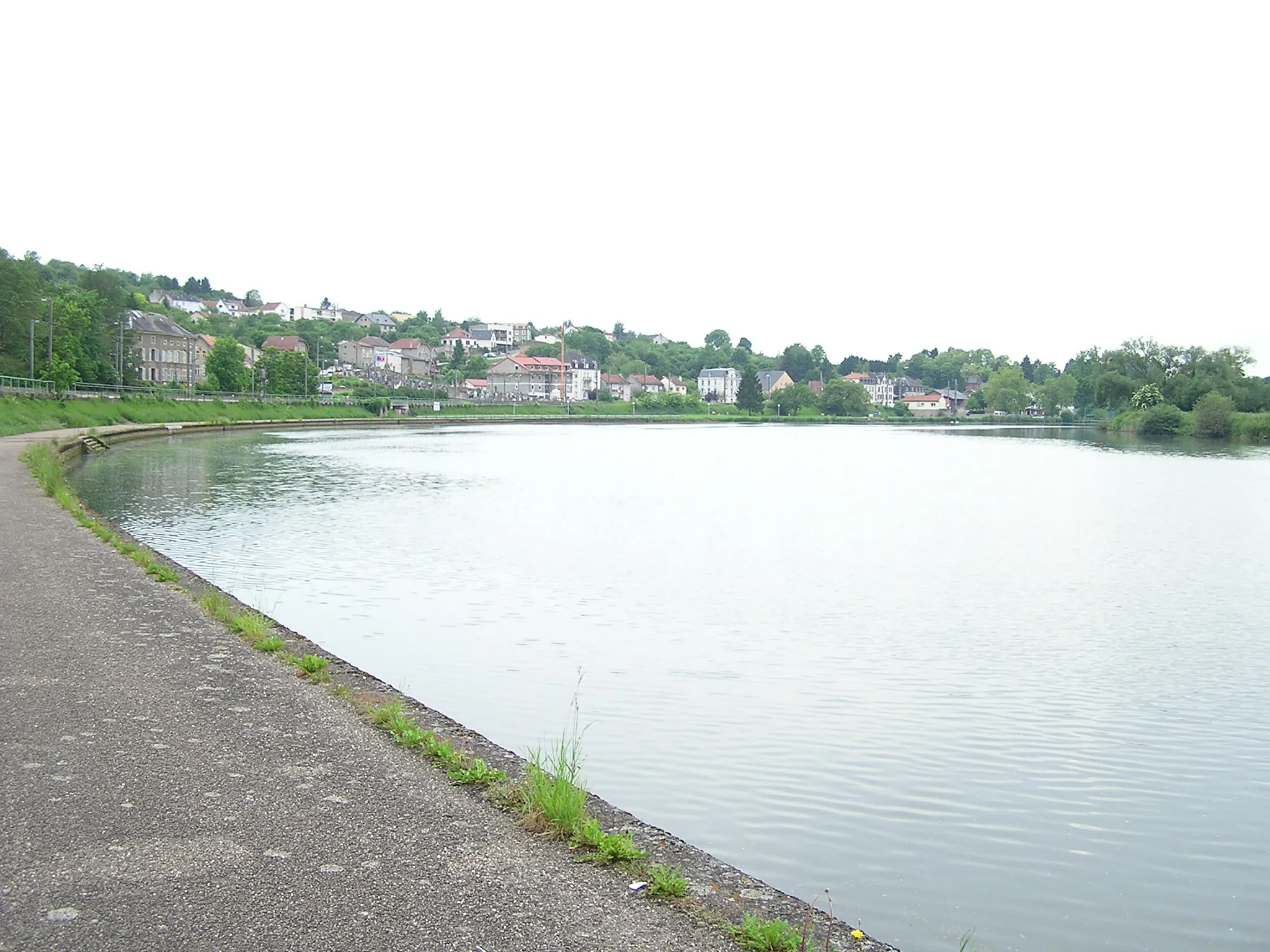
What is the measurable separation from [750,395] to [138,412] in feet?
398

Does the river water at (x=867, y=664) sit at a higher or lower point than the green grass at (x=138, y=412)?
lower

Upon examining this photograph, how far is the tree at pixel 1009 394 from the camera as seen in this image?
7688 inches

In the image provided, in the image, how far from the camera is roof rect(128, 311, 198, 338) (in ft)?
409

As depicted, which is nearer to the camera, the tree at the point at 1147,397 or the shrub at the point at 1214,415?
the shrub at the point at 1214,415

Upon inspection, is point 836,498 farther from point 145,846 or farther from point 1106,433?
point 1106,433

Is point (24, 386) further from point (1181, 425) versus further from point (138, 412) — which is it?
point (1181, 425)

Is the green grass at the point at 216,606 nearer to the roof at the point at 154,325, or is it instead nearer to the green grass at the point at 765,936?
the green grass at the point at 765,936

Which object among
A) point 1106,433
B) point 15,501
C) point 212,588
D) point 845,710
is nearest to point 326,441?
point 15,501

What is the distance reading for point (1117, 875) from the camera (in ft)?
23.6

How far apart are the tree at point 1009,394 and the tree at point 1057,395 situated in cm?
341

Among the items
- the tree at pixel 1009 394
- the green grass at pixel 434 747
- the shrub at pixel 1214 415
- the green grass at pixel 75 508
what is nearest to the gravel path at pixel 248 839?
the green grass at pixel 434 747

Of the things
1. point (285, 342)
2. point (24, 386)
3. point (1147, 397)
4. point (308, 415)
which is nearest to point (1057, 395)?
point (1147, 397)

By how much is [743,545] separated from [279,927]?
66.6 feet

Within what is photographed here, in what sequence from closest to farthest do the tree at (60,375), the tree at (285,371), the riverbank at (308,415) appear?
the riverbank at (308,415) → the tree at (60,375) → the tree at (285,371)
